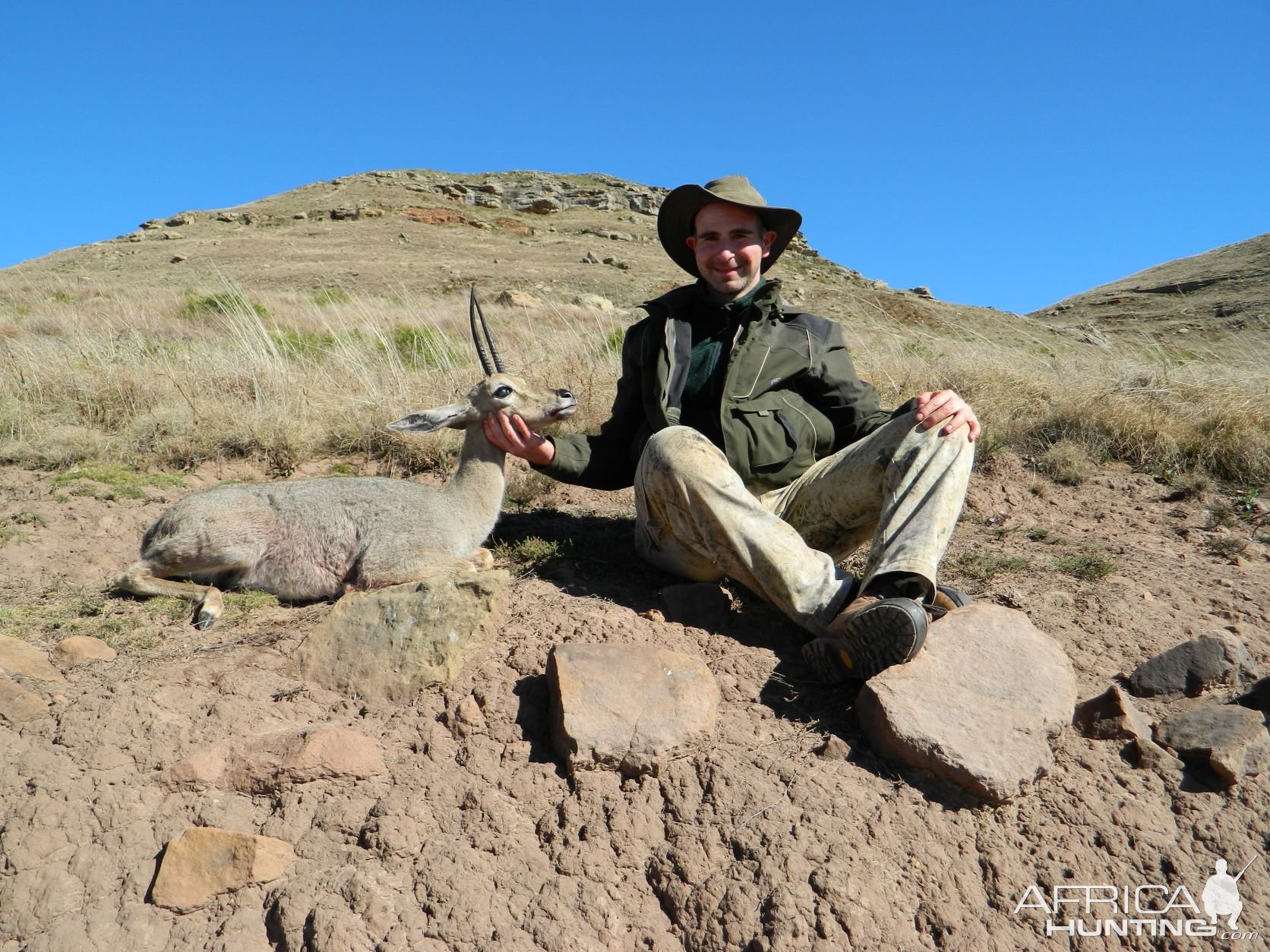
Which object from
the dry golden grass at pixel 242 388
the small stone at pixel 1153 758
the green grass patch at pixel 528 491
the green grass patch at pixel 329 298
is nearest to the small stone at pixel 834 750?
the small stone at pixel 1153 758

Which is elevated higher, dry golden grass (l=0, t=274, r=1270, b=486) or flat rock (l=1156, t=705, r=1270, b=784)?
dry golden grass (l=0, t=274, r=1270, b=486)

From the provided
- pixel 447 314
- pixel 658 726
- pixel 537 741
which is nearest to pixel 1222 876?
pixel 658 726

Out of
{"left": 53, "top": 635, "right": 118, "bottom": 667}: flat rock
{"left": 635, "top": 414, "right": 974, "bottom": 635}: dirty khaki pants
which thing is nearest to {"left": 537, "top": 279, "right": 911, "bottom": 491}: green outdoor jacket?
{"left": 635, "top": 414, "right": 974, "bottom": 635}: dirty khaki pants

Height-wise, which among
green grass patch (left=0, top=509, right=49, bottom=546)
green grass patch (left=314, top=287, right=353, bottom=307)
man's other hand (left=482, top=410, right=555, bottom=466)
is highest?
green grass patch (left=314, top=287, right=353, bottom=307)

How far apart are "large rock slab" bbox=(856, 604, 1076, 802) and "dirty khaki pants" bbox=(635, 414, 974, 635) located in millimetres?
355

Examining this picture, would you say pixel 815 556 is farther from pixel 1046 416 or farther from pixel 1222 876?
pixel 1046 416

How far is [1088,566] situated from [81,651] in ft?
17.0

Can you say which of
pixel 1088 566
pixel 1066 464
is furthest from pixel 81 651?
pixel 1066 464

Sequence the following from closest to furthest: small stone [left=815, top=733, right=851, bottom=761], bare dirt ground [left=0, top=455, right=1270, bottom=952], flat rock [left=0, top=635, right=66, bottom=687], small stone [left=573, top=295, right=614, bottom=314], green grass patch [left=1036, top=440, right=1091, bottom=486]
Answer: bare dirt ground [left=0, top=455, right=1270, bottom=952] → small stone [left=815, top=733, right=851, bottom=761] → flat rock [left=0, top=635, right=66, bottom=687] → green grass patch [left=1036, top=440, right=1091, bottom=486] → small stone [left=573, top=295, right=614, bottom=314]

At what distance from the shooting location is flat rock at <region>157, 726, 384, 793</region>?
320 centimetres

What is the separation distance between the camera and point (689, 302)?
481 cm

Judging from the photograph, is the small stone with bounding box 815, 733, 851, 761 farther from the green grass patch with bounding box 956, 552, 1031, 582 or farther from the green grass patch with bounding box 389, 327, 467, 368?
the green grass patch with bounding box 389, 327, 467, 368

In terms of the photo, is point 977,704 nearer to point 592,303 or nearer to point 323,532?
point 323,532

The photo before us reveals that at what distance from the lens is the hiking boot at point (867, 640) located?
3225 millimetres
